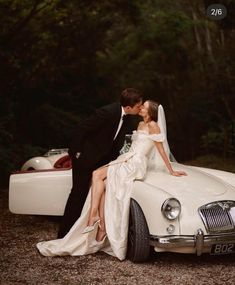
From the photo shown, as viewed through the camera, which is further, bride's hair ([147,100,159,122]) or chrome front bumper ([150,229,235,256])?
bride's hair ([147,100,159,122])

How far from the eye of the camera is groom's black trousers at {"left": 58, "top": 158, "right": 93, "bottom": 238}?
19.9ft

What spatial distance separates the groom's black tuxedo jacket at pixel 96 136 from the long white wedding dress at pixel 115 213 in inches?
8.2

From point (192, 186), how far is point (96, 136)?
124 cm

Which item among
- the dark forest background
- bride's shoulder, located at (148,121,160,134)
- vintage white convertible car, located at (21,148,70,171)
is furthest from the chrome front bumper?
the dark forest background

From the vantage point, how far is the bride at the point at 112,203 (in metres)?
5.56

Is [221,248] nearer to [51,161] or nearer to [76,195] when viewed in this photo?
[76,195]

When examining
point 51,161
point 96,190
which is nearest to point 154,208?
point 96,190

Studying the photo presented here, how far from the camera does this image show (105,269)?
5219 mm

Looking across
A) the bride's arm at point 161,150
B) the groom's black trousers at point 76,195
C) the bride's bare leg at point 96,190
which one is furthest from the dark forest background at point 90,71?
the bride's arm at point 161,150

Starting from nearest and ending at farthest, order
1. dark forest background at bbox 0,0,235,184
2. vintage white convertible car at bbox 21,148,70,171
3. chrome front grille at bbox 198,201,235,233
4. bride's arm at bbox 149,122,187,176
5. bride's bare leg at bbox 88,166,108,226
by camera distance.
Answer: chrome front grille at bbox 198,201,235,233 → bride's bare leg at bbox 88,166,108,226 → bride's arm at bbox 149,122,187,176 → vintage white convertible car at bbox 21,148,70,171 → dark forest background at bbox 0,0,235,184

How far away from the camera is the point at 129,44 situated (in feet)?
63.7

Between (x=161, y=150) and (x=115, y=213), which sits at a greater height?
(x=161, y=150)

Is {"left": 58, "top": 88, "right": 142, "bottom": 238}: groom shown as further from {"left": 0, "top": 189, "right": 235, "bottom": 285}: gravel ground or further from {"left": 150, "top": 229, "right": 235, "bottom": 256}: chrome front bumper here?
{"left": 150, "top": 229, "right": 235, "bottom": 256}: chrome front bumper

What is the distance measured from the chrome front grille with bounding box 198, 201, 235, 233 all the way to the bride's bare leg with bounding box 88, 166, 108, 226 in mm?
1176
